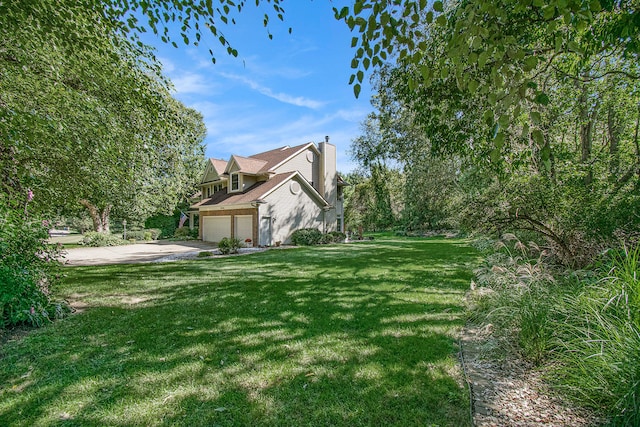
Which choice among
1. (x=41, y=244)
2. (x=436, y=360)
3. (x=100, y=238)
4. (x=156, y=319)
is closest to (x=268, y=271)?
(x=156, y=319)

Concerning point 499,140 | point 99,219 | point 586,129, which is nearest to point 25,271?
point 499,140

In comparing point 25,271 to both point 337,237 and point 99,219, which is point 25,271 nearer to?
point 337,237

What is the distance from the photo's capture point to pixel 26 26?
504cm

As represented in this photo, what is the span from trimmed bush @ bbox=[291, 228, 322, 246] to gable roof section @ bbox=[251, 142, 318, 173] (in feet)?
16.5

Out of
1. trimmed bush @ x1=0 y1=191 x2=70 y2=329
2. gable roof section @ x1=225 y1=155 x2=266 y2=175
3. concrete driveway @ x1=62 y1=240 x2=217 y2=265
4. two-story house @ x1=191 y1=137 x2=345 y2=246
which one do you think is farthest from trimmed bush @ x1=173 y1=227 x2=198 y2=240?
trimmed bush @ x1=0 y1=191 x2=70 y2=329

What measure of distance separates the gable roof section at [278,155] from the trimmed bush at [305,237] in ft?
16.5

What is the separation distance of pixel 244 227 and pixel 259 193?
2449 mm

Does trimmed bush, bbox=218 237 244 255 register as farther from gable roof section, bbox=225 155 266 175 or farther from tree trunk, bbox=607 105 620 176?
tree trunk, bbox=607 105 620 176

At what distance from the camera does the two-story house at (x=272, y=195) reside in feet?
64.5

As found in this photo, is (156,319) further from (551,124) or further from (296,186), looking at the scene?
(296,186)

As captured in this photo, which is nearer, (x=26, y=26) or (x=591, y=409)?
(x=591, y=409)

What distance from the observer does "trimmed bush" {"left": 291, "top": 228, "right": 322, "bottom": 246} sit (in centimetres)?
2033

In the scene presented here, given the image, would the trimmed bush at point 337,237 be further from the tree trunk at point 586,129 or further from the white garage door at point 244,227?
the tree trunk at point 586,129

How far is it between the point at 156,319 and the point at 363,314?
11.8 ft
